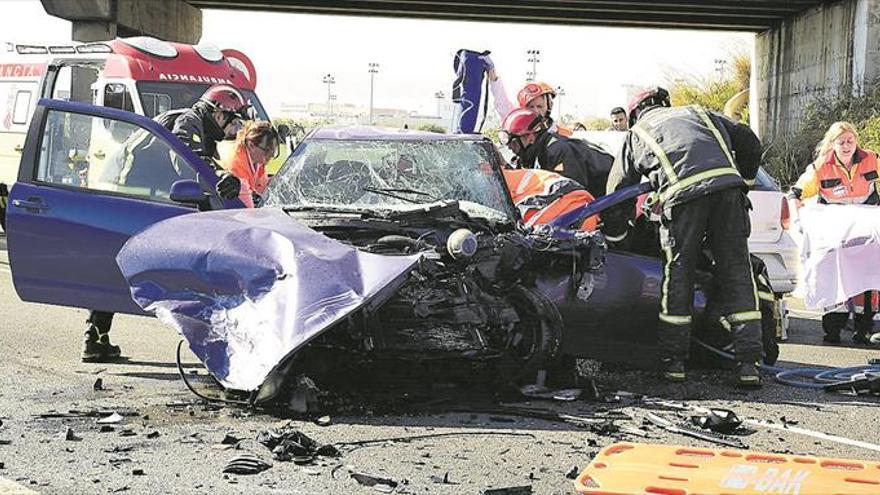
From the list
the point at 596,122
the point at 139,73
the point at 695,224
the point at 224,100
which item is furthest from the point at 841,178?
the point at 596,122

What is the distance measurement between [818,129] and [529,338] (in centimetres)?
2166

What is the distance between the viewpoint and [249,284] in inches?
246

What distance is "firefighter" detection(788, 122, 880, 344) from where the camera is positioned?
10.1m

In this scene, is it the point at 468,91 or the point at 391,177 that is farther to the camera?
the point at 468,91

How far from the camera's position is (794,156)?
Answer: 84.8 ft

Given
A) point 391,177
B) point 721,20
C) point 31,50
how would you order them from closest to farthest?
point 391,177 → point 31,50 → point 721,20

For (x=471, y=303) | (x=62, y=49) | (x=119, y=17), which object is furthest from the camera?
(x=119, y=17)

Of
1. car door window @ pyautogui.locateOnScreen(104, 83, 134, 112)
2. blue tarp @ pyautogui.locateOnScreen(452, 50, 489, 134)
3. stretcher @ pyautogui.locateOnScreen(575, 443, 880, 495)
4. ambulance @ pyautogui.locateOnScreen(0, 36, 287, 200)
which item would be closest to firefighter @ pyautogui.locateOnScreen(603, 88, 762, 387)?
stretcher @ pyautogui.locateOnScreen(575, 443, 880, 495)

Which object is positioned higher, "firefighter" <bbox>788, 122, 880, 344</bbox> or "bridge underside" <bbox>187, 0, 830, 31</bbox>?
"bridge underside" <bbox>187, 0, 830, 31</bbox>

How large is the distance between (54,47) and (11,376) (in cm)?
1063

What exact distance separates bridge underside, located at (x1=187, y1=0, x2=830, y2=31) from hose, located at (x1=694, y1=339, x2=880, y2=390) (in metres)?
23.5

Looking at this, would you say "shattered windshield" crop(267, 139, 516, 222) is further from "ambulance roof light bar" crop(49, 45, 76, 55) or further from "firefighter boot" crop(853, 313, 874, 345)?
"ambulance roof light bar" crop(49, 45, 76, 55)

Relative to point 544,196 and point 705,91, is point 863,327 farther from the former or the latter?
point 705,91

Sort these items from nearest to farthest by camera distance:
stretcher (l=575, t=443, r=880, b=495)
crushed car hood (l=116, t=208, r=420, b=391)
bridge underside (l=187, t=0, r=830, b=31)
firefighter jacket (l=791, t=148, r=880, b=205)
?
stretcher (l=575, t=443, r=880, b=495) → crushed car hood (l=116, t=208, r=420, b=391) → firefighter jacket (l=791, t=148, r=880, b=205) → bridge underside (l=187, t=0, r=830, b=31)
